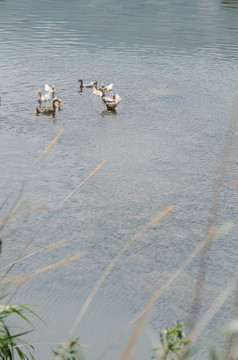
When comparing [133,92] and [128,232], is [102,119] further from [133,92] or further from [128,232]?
[128,232]

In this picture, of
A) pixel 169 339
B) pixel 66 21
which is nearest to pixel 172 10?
pixel 66 21

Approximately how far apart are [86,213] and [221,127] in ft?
9.65

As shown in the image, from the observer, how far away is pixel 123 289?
14.6ft

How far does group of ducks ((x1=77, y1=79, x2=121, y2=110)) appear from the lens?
841cm

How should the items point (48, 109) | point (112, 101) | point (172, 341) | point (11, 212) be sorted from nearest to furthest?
1. point (11, 212)
2. point (172, 341)
3. point (48, 109)
4. point (112, 101)

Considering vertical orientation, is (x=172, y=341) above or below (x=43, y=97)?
above

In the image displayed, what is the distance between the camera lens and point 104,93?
28.6 ft

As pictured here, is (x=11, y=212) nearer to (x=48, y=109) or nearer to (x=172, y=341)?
(x=172, y=341)

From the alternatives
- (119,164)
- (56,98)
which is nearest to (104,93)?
(56,98)

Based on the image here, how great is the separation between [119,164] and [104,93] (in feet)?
7.20

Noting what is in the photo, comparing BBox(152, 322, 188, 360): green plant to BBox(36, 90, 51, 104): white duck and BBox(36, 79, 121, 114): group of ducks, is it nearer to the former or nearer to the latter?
BBox(36, 79, 121, 114): group of ducks

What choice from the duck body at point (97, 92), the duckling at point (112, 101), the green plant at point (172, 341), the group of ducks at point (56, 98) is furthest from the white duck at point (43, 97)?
the green plant at point (172, 341)

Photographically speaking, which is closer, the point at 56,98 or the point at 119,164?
the point at 119,164

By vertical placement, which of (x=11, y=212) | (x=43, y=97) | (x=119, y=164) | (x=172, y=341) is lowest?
(x=119, y=164)
